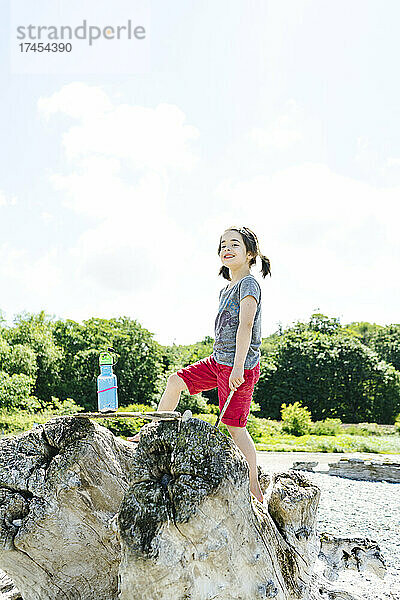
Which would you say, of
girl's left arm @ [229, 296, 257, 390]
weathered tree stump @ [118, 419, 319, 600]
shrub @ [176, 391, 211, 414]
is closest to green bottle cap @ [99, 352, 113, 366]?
girl's left arm @ [229, 296, 257, 390]

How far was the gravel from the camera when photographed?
459 cm

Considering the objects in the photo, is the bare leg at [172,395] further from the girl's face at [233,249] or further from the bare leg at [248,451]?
the girl's face at [233,249]

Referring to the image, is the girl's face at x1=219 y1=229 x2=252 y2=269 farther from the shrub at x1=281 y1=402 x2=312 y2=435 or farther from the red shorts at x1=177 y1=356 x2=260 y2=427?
the shrub at x1=281 y1=402 x2=312 y2=435

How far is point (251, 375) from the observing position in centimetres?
317

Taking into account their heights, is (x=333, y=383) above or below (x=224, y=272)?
below

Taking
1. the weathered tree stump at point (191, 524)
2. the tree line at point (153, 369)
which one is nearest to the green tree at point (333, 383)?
the tree line at point (153, 369)

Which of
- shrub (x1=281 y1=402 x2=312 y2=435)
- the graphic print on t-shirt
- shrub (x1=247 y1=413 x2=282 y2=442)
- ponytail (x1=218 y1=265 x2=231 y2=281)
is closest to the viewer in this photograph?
the graphic print on t-shirt

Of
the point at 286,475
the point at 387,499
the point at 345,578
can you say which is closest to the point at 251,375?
the point at 286,475

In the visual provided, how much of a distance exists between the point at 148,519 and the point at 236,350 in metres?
1.09

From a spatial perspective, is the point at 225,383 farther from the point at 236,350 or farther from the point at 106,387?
the point at 106,387

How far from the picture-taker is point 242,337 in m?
3.03

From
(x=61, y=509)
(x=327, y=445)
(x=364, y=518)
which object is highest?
(x=61, y=509)

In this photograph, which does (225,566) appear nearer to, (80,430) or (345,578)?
(80,430)

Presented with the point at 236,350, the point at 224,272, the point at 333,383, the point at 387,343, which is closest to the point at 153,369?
the point at 333,383
